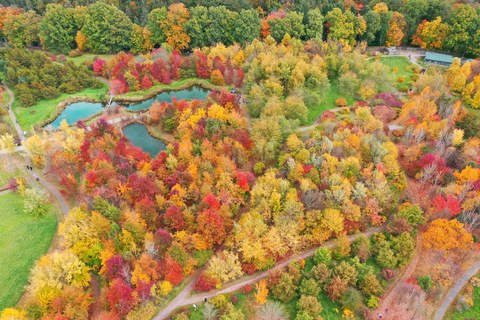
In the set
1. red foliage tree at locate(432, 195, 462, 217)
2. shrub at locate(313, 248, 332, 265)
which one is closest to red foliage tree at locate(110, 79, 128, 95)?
shrub at locate(313, 248, 332, 265)

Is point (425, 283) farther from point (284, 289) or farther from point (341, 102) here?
point (341, 102)

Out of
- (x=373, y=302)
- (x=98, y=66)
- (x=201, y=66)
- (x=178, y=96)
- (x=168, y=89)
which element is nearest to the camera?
→ (x=373, y=302)

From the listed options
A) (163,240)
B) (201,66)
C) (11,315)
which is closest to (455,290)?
(163,240)

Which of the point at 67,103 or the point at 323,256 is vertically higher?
the point at 323,256

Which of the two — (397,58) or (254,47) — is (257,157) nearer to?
(254,47)

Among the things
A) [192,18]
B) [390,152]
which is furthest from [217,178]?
[192,18]
